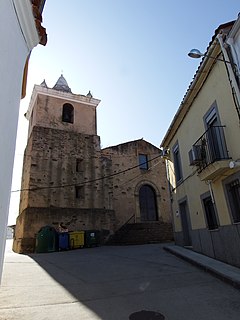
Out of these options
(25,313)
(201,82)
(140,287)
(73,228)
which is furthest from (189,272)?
(73,228)

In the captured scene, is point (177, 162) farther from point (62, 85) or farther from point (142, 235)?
point (62, 85)

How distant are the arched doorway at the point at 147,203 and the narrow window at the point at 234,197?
43.6 ft

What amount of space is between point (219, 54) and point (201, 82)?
130 cm

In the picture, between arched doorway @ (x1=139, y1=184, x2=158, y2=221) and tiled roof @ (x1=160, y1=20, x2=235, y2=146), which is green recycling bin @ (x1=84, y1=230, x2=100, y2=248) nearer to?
arched doorway @ (x1=139, y1=184, x2=158, y2=221)

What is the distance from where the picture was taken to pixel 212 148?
23.4 ft

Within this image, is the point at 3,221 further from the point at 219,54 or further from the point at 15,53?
the point at 219,54

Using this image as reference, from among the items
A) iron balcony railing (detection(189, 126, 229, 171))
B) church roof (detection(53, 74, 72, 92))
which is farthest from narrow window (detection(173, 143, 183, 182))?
church roof (detection(53, 74, 72, 92))

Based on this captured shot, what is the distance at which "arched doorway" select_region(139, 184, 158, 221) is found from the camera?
2000cm

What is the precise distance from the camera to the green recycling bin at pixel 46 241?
13.5 metres

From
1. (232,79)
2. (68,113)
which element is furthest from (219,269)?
(68,113)

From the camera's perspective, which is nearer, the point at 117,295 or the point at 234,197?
the point at 117,295

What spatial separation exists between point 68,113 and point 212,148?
15417mm

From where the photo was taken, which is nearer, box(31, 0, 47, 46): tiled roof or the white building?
the white building

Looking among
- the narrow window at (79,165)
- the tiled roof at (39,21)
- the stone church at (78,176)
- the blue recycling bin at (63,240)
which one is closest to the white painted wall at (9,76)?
the tiled roof at (39,21)
